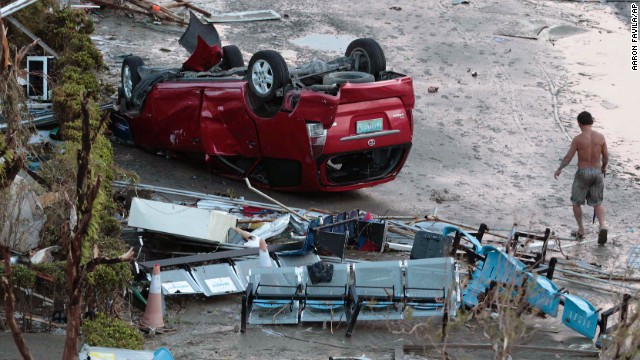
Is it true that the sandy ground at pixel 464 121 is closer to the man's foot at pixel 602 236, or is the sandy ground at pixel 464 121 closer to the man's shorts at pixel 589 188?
the man's foot at pixel 602 236

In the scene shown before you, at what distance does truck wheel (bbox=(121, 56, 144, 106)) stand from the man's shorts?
600cm

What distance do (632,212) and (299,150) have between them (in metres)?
4.55

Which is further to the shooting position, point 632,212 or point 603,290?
point 632,212

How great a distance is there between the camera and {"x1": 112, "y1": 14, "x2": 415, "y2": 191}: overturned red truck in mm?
12656

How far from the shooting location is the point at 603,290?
11.0 metres

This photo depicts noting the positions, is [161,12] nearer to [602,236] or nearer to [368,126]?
[368,126]

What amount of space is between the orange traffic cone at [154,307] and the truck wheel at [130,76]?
5.73 m

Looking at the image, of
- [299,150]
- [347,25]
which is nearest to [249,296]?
[299,150]

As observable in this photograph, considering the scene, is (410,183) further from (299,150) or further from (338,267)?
(338,267)

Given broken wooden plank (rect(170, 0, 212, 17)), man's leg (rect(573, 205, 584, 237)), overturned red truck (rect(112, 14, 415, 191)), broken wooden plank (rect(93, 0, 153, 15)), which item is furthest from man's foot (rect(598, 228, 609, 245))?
broken wooden plank (rect(93, 0, 153, 15))

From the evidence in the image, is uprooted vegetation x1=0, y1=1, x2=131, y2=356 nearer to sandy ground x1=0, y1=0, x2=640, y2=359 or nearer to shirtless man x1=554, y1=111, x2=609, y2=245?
sandy ground x1=0, y1=0, x2=640, y2=359

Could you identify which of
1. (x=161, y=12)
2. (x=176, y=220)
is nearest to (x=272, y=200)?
(x=176, y=220)

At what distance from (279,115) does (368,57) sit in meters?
1.58

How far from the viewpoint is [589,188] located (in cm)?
1285
